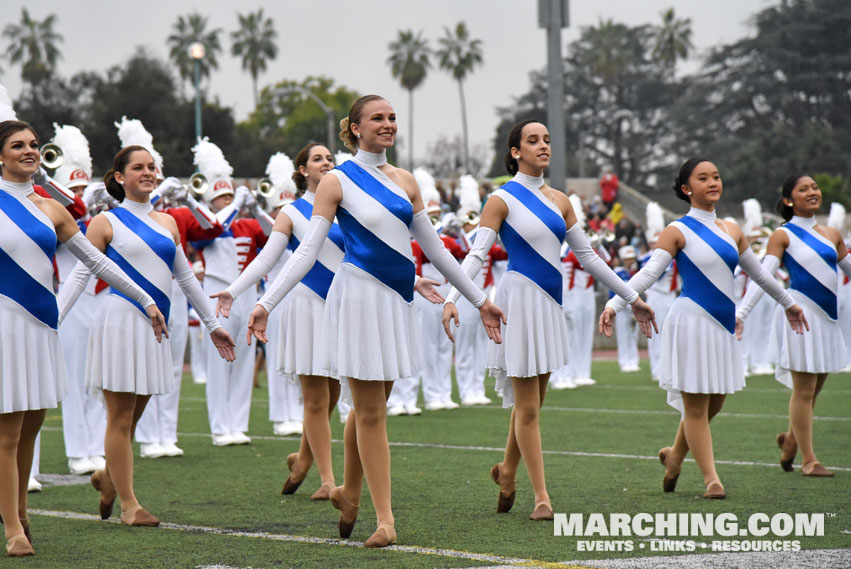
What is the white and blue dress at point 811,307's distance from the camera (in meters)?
8.19

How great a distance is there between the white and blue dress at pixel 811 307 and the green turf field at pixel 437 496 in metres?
0.77

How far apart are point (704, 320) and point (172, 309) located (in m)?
4.93

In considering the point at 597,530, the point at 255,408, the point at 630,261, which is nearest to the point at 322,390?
the point at 597,530

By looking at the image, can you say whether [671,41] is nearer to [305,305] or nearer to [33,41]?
[33,41]

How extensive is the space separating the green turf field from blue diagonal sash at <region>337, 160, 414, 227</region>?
1.60 metres

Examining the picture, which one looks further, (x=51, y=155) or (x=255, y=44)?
(x=255, y=44)

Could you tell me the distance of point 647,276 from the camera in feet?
23.1

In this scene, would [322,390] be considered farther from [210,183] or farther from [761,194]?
[761,194]

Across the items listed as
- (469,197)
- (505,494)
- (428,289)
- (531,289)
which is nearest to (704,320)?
(531,289)

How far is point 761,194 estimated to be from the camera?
169 feet

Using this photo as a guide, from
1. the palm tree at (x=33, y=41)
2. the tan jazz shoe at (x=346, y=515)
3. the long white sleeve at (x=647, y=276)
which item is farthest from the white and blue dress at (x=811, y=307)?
the palm tree at (x=33, y=41)

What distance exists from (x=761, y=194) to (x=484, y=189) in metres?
27.9

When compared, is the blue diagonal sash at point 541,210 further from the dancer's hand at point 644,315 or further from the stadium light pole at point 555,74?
the stadium light pole at point 555,74

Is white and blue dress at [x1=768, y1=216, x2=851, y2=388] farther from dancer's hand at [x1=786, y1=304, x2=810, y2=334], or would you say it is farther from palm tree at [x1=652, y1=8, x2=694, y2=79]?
palm tree at [x1=652, y1=8, x2=694, y2=79]
